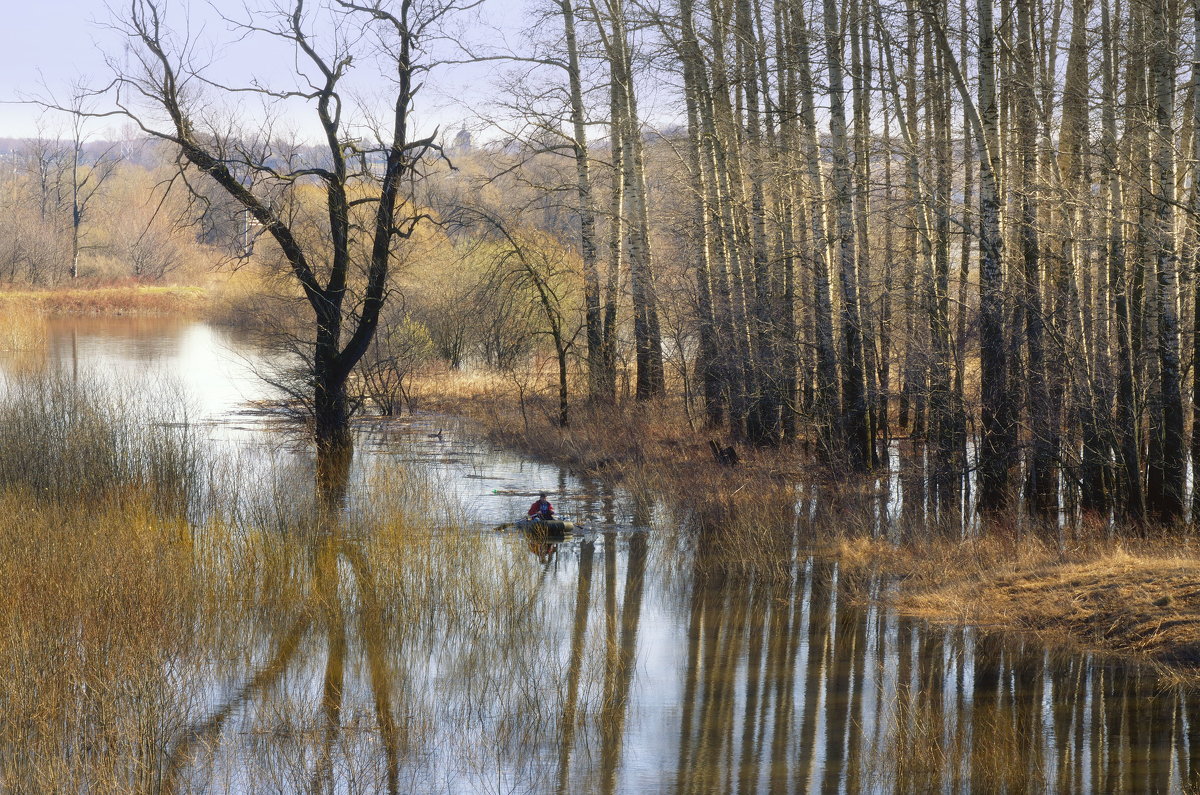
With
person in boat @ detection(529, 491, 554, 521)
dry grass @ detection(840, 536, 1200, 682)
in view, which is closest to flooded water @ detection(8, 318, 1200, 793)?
dry grass @ detection(840, 536, 1200, 682)

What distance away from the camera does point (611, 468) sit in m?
16.4

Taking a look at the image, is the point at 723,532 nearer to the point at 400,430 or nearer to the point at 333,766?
the point at 333,766

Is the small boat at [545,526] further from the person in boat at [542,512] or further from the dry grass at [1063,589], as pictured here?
the dry grass at [1063,589]

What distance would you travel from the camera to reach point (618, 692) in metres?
7.55

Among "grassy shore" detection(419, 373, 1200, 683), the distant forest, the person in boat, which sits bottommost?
"grassy shore" detection(419, 373, 1200, 683)

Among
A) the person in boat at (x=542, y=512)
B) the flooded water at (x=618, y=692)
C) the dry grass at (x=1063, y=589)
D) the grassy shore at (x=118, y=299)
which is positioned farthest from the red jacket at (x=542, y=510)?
the grassy shore at (x=118, y=299)

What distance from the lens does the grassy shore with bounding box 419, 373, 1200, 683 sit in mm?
8305

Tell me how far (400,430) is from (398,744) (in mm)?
14432

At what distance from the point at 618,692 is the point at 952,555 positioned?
14.2ft

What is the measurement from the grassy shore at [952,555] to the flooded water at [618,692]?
0.34m

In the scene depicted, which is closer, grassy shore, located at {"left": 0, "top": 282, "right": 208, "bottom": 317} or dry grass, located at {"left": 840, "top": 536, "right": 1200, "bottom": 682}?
dry grass, located at {"left": 840, "top": 536, "right": 1200, "bottom": 682}

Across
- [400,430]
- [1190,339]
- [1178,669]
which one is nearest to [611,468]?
[400,430]

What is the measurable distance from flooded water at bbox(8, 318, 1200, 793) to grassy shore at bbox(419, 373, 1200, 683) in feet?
1.12

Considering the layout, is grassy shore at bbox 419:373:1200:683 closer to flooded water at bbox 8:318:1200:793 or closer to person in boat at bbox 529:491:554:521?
flooded water at bbox 8:318:1200:793
